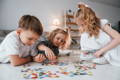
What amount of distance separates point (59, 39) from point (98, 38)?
360 mm

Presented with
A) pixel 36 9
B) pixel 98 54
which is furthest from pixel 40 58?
pixel 36 9

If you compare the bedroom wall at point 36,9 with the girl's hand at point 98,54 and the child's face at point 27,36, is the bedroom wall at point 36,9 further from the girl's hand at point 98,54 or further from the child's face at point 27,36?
the girl's hand at point 98,54

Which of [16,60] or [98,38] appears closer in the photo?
[16,60]

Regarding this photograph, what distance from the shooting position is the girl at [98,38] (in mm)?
1117

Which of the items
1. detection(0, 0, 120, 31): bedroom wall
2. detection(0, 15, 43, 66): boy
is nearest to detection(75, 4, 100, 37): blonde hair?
detection(0, 15, 43, 66): boy

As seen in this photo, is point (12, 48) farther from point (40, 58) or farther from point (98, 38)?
point (98, 38)

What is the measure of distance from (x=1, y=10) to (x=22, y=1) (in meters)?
0.75

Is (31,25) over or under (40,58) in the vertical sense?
over

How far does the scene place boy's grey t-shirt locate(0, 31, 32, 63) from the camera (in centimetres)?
105

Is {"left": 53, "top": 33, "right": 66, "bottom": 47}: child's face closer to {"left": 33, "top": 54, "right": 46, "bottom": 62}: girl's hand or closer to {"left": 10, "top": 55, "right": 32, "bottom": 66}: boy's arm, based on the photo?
{"left": 33, "top": 54, "right": 46, "bottom": 62}: girl's hand

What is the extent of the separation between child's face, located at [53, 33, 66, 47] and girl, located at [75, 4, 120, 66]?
203 millimetres

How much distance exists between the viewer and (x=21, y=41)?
1087 millimetres

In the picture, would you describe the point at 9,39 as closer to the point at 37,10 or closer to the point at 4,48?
the point at 4,48

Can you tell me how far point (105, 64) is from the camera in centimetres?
111
